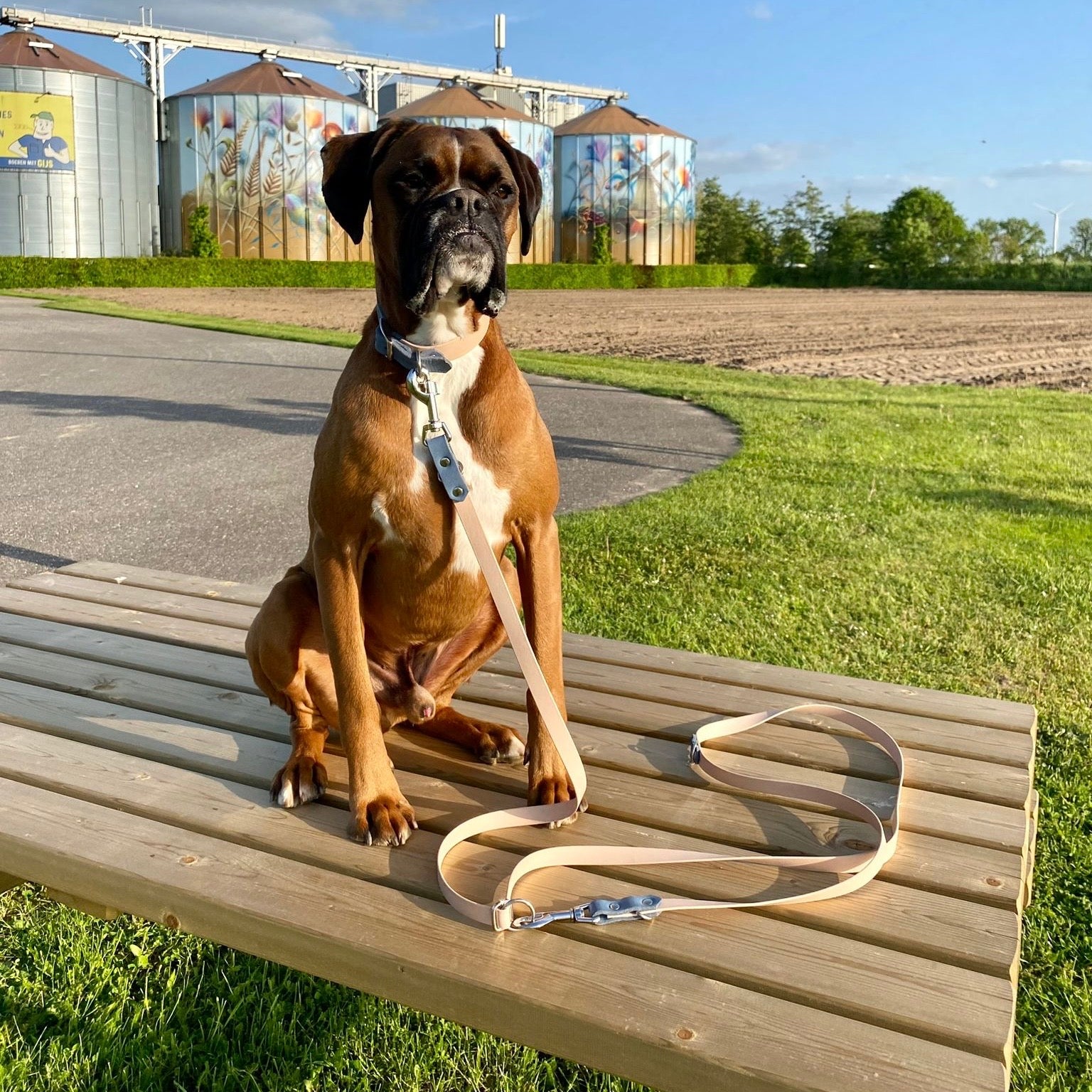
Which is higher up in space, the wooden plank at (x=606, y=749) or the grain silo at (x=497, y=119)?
the grain silo at (x=497, y=119)

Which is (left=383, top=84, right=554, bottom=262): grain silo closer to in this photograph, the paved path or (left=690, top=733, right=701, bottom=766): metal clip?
the paved path

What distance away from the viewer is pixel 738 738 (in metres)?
2.85

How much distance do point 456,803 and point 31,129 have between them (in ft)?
151

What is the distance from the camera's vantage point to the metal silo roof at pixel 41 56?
41.4 metres

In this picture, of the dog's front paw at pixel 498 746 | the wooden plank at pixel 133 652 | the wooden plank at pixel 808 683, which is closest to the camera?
the dog's front paw at pixel 498 746

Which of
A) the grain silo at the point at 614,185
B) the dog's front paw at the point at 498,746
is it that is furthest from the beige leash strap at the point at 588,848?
the grain silo at the point at 614,185

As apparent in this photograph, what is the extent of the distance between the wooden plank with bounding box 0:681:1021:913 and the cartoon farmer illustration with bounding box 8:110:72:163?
44534 millimetres

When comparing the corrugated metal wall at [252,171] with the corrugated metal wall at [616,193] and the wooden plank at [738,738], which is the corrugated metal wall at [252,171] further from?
the wooden plank at [738,738]

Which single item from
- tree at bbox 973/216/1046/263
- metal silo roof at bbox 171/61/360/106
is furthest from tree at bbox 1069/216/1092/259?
metal silo roof at bbox 171/61/360/106

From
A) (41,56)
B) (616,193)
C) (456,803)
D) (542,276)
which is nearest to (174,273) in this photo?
(41,56)

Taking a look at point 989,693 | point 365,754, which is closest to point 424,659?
point 365,754

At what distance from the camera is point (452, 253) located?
7.70 ft

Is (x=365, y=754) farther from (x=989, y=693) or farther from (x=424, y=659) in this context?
(x=989, y=693)

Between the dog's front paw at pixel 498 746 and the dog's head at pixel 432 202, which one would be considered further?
the dog's front paw at pixel 498 746
